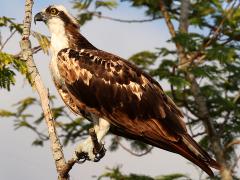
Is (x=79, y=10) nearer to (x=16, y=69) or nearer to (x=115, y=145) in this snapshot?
(x=115, y=145)

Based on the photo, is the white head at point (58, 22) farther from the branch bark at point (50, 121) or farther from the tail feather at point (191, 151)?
the tail feather at point (191, 151)

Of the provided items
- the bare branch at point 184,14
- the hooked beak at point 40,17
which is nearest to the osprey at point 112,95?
the hooked beak at point 40,17

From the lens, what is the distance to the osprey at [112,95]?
855 cm

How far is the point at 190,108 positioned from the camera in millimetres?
20984

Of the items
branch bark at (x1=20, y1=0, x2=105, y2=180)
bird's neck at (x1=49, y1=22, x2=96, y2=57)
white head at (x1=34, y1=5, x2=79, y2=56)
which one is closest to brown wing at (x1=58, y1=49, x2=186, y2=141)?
bird's neck at (x1=49, y1=22, x2=96, y2=57)

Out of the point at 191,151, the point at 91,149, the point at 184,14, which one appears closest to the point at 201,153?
the point at 191,151

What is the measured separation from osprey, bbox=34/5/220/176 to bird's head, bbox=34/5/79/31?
0.85 feet

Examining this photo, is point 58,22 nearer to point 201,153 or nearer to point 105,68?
point 105,68

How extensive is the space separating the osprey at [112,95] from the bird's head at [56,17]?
26 centimetres

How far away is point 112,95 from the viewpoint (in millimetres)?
9008

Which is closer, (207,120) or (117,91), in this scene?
(117,91)

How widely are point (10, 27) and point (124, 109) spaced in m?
5.68

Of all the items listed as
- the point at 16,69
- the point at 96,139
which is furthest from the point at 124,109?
the point at 16,69

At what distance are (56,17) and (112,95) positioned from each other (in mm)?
1665
